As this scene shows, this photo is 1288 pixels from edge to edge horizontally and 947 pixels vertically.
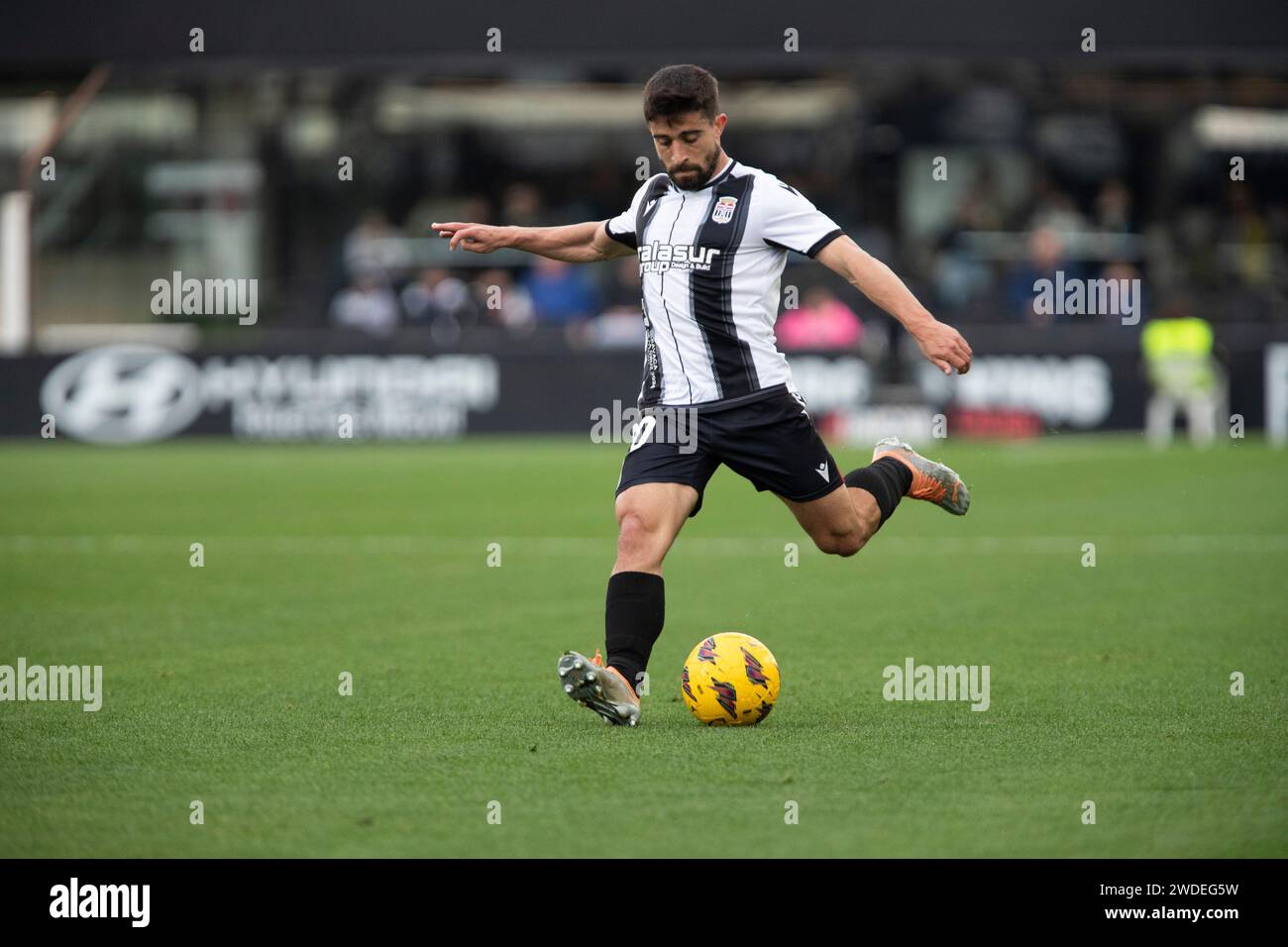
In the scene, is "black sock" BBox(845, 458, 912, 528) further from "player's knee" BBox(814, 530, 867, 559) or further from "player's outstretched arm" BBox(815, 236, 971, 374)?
"player's outstretched arm" BBox(815, 236, 971, 374)

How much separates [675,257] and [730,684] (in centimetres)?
154

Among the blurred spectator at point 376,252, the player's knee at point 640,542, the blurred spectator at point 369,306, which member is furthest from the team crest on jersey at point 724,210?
the blurred spectator at point 376,252

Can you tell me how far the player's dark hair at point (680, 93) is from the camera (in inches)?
258

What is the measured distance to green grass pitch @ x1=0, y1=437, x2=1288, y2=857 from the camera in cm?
525

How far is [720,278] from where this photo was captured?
685 centimetres

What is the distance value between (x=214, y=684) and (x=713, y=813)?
306 cm

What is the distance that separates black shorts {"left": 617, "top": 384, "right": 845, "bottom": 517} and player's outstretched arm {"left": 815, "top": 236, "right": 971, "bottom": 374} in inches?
21.6

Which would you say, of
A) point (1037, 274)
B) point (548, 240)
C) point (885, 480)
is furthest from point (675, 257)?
point (1037, 274)

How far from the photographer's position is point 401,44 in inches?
953

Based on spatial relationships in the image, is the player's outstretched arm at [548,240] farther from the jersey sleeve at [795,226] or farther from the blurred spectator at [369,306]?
the blurred spectator at [369,306]

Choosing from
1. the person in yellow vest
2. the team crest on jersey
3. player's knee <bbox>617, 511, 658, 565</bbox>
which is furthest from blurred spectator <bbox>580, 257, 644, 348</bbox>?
player's knee <bbox>617, 511, 658, 565</bbox>

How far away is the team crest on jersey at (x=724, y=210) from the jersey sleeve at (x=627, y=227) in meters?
0.37

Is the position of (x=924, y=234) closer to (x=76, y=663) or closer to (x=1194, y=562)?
(x=1194, y=562)

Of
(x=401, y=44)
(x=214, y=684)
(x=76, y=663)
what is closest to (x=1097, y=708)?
(x=214, y=684)
